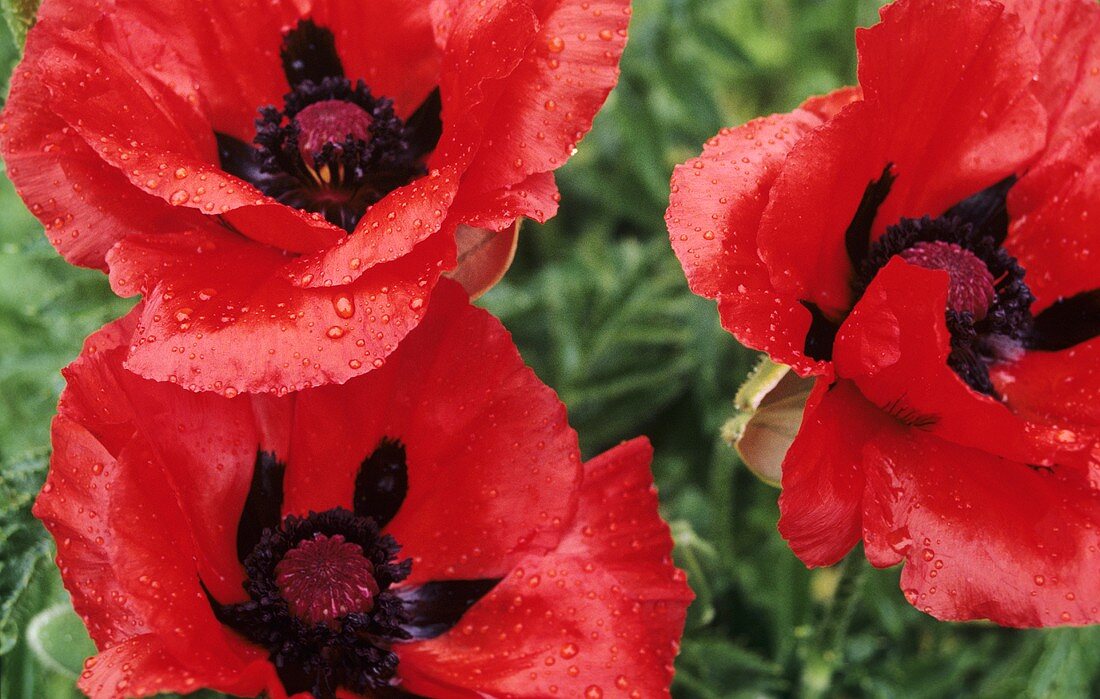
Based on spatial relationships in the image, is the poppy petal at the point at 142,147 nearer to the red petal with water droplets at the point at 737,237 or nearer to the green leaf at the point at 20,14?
the green leaf at the point at 20,14

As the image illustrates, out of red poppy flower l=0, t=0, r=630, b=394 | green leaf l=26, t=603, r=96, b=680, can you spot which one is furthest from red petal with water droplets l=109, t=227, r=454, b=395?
green leaf l=26, t=603, r=96, b=680

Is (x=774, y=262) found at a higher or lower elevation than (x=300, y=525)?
higher

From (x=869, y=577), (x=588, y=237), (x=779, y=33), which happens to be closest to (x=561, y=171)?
(x=588, y=237)

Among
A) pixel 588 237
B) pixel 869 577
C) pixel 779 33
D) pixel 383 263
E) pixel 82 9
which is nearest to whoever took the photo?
pixel 383 263

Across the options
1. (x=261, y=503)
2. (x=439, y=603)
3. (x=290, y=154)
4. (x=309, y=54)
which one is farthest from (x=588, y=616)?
(x=309, y=54)

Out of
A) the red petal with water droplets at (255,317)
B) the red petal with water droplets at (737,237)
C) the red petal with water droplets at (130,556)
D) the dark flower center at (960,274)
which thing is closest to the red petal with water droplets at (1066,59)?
the dark flower center at (960,274)

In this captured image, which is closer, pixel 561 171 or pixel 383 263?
pixel 383 263

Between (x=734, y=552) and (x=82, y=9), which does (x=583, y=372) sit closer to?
(x=734, y=552)
